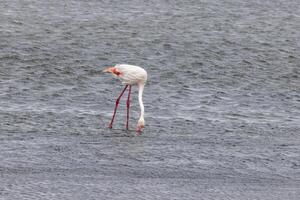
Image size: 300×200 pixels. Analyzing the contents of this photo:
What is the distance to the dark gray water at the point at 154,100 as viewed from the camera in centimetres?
1068

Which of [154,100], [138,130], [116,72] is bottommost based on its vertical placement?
[154,100]

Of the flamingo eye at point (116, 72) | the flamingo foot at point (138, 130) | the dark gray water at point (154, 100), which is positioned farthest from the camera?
the flamingo eye at point (116, 72)

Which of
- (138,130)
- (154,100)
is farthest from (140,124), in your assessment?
(154,100)

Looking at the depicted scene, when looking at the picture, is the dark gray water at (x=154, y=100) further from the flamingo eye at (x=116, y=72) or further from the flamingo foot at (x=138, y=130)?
the flamingo eye at (x=116, y=72)

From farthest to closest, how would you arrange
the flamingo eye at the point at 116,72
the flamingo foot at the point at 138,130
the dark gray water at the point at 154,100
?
1. the flamingo eye at the point at 116,72
2. the flamingo foot at the point at 138,130
3. the dark gray water at the point at 154,100

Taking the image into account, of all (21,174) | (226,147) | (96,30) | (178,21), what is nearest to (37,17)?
(96,30)

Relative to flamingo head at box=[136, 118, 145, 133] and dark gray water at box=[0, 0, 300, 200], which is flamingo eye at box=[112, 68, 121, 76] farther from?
flamingo head at box=[136, 118, 145, 133]

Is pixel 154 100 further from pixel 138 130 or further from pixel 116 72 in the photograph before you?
pixel 138 130

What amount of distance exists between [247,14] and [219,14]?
97cm

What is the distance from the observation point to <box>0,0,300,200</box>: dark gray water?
1068 cm

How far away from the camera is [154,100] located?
53.8 ft

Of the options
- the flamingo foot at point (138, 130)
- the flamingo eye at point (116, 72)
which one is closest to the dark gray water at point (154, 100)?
the flamingo foot at point (138, 130)

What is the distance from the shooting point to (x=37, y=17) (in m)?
24.3

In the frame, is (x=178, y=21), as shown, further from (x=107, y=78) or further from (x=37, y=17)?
(x=107, y=78)
